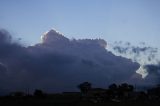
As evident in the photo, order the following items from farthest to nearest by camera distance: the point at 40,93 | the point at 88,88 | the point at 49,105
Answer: the point at 88,88 < the point at 40,93 < the point at 49,105

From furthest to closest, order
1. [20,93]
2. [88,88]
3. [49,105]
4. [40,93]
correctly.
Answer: [88,88] → [20,93] → [40,93] → [49,105]

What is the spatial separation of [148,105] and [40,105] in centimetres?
2451

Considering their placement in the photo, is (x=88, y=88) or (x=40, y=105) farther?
(x=88, y=88)

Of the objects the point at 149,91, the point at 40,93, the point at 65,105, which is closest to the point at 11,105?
the point at 65,105

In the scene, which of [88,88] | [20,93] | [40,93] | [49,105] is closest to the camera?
[49,105]

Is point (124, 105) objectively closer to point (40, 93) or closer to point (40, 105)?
point (40, 105)

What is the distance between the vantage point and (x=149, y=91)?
16438 cm

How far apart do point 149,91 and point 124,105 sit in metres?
85.0

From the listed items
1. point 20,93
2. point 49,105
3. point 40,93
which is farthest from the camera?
point 20,93

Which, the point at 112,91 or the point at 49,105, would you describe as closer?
the point at 49,105

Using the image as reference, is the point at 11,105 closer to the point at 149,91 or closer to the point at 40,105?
the point at 40,105

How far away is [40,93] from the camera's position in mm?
130625

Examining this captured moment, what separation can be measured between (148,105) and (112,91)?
206 feet

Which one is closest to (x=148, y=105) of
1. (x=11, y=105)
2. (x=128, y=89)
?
(x=11, y=105)
